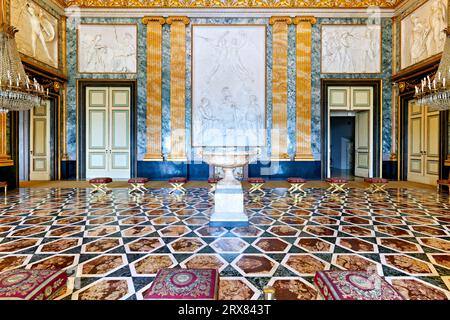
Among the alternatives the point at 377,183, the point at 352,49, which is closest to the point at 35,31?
the point at 352,49

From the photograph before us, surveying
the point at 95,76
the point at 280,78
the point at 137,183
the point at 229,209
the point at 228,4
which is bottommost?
the point at 229,209

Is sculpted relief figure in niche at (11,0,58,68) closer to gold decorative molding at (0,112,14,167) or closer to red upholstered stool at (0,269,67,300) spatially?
gold decorative molding at (0,112,14,167)

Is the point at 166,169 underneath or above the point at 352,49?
underneath

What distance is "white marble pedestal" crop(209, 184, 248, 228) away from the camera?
3.93 meters

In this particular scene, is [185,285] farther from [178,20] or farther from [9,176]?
[178,20]

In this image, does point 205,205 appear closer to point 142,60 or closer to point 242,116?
point 242,116

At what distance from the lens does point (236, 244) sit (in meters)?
3.15

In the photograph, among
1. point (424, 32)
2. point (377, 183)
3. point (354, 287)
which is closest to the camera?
point (354, 287)

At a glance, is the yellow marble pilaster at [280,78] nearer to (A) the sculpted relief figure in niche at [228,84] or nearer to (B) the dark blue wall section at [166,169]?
(A) the sculpted relief figure in niche at [228,84]

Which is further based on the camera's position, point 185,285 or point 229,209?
point 229,209

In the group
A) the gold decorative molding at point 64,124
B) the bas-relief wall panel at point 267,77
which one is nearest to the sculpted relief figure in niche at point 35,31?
the bas-relief wall panel at point 267,77

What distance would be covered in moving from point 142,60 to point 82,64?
87.1 inches

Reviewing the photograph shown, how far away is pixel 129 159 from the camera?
9945 mm

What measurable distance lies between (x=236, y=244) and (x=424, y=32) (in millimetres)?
Result: 9415
